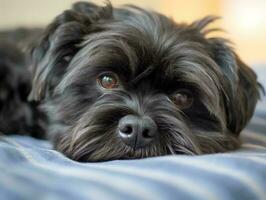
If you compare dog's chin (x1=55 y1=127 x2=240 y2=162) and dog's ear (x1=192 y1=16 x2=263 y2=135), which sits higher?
dog's ear (x1=192 y1=16 x2=263 y2=135)

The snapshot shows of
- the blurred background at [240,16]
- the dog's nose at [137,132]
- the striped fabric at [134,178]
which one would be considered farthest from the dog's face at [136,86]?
the blurred background at [240,16]

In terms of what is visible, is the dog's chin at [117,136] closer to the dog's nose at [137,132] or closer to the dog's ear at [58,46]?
the dog's nose at [137,132]

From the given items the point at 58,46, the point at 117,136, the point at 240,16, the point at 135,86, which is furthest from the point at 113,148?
the point at 240,16

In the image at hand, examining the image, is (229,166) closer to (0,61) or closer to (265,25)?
(0,61)

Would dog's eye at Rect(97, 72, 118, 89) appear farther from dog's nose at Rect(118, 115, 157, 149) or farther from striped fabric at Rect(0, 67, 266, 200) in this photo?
striped fabric at Rect(0, 67, 266, 200)

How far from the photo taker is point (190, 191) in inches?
54.4

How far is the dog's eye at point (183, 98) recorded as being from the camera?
6.91 ft

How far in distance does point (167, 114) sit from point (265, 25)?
4432 mm

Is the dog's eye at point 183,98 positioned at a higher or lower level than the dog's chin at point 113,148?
higher

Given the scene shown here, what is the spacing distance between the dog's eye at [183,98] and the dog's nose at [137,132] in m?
0.27

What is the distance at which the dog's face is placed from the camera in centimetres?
189

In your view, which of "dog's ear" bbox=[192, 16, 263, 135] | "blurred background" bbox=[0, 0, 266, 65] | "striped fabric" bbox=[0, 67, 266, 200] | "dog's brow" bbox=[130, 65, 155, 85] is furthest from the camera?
"blurred background" bbox=[0, 0, 266, 65]

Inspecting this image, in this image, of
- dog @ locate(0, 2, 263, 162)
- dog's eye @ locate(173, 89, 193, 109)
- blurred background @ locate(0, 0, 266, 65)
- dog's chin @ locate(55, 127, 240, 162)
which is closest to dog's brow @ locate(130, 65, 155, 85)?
dog @ locate(0, 2, 263, 162)

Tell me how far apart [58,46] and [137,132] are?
1.88 feet
